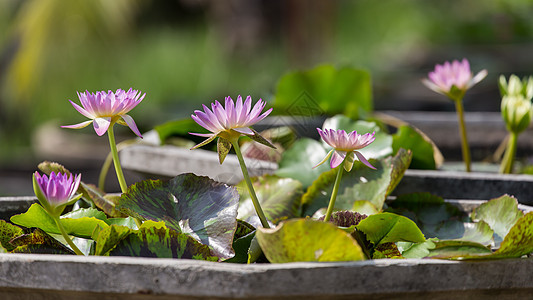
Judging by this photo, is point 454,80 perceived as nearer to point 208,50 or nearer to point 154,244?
point 154,244

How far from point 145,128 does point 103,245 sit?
5985 millimetres

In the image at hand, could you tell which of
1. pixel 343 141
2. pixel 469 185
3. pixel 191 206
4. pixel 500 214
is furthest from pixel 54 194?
pixel 469 185

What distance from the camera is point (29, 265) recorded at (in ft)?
1.50

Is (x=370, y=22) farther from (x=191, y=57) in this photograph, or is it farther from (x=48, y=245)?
(x=48, y=245)

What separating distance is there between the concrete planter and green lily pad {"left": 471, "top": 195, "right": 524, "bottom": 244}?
7.0 inches

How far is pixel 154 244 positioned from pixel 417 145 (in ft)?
1.76

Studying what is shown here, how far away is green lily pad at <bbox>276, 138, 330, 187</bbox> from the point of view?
0.83 m

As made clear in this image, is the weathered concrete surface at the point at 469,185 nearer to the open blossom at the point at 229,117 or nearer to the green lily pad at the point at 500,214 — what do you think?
the green lily pad at the point at 500,214

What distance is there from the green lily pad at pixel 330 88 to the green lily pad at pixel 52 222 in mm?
712

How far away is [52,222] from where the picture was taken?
57 cm

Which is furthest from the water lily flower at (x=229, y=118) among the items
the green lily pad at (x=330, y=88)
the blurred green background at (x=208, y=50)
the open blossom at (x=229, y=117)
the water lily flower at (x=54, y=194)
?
the blurred green background at (x=208, y=50)

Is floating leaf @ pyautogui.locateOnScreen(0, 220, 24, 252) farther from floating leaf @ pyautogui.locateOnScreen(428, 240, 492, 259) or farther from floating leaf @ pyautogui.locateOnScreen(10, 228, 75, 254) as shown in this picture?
floating leaf @ pyautogui.locateOnScreen(428, 240, 492, 259)

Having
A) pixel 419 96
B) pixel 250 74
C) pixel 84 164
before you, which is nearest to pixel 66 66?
pixel 250 74

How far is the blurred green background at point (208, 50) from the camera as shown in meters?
3.98
